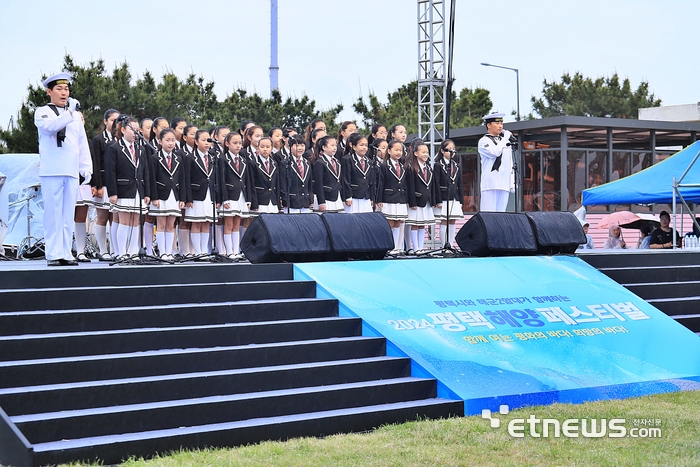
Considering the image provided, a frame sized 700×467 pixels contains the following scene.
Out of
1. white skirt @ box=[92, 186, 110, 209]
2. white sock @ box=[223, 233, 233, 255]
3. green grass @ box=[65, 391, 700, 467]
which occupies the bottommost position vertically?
green grass @ box=[65, 391, 700, 467]

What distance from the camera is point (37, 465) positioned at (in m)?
4.70

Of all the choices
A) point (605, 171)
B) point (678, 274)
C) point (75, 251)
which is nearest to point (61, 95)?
point (75, 251)

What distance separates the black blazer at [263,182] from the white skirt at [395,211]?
1.36 meters

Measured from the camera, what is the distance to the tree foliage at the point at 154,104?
21719 millimetres

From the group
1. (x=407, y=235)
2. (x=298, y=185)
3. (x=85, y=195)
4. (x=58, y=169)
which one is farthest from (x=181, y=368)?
(x=407, y=235)

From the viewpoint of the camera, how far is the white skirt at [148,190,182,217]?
916cm

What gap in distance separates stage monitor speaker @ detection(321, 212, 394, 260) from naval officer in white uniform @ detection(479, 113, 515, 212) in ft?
9.79

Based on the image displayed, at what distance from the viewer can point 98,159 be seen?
909 centimetres

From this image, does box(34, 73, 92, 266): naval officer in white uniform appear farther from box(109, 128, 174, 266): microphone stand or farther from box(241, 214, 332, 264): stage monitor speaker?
box(241, 214, 332, 264): stage monitor speaker

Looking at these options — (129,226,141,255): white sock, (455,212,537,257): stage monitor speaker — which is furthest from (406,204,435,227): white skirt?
(129,226,141,255): white sock

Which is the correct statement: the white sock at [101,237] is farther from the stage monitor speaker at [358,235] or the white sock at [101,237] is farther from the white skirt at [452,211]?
the white skirt at [452,211]

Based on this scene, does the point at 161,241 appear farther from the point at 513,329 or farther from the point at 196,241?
the point at 513,329

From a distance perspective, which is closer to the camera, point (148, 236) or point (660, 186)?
point (148, 236)

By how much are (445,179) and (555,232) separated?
6.45ft
